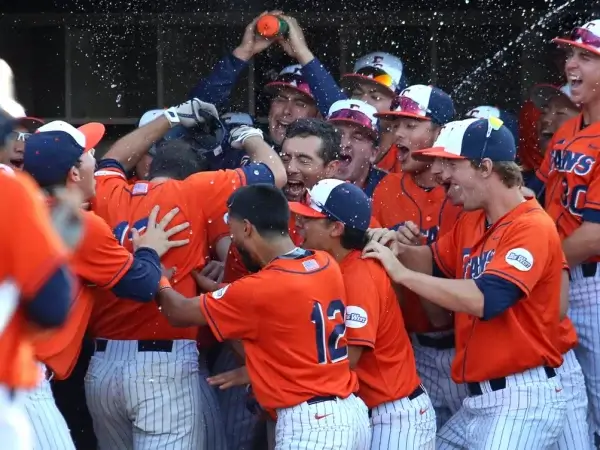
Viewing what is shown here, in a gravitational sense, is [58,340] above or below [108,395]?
above

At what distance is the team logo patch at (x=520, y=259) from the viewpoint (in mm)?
4160

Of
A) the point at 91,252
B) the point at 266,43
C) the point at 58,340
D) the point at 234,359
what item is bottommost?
the point at 234,359

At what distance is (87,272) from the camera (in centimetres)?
Result: 407

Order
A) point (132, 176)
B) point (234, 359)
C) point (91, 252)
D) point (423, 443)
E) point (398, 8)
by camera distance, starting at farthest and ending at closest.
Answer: point (398, 8) < point (132, 176) < point (234, 359) < point (423, 443) < point (91, 252)

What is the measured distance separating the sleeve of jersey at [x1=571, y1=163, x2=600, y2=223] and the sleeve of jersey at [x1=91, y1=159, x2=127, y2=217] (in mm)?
1763

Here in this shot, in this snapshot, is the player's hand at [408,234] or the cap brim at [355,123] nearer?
the player's hand at [408,234]

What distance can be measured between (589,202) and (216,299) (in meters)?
1.54

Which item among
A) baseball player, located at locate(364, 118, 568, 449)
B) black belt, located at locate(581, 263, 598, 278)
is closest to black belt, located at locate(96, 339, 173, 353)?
baseball player, located at locate(364, 118, 568, 449)

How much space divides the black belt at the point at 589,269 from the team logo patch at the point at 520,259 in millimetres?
678

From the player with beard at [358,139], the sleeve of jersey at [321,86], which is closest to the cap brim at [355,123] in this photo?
the player with beard at [358,139]

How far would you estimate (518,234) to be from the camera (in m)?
4.23

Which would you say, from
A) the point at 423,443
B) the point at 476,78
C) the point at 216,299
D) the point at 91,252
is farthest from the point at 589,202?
the point at 476,78

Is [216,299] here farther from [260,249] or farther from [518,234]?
[518,234]

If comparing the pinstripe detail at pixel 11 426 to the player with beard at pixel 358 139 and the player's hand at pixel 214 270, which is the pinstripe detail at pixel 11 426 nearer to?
the player's hand at pixel 214 270
